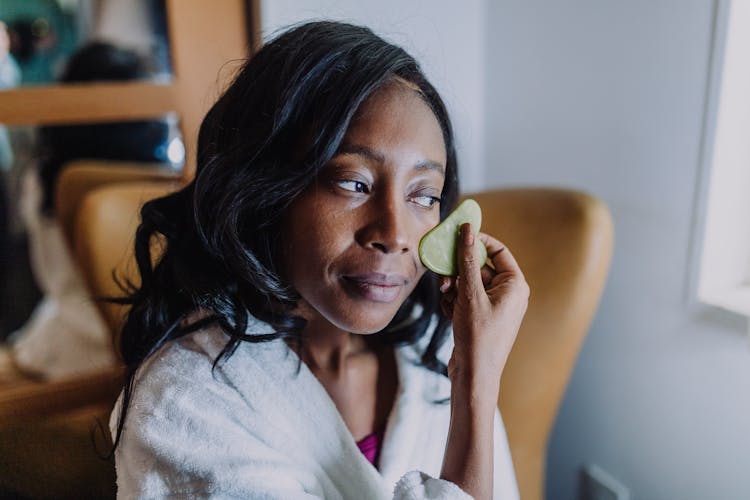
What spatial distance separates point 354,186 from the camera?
0.53 metres

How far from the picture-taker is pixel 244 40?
38.9 inches

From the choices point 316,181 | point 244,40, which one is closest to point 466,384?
point 316,181

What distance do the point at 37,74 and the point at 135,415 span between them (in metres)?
0.66

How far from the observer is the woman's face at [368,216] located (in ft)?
1.71

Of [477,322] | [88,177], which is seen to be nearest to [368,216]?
[477,322]

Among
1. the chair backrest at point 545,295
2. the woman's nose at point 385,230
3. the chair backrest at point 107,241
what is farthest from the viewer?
the chair backrest at point 107,241

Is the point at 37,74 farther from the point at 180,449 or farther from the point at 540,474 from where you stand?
the point at 540,474

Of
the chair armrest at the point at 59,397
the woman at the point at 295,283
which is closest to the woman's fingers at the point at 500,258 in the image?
the woman at the point at 295,283

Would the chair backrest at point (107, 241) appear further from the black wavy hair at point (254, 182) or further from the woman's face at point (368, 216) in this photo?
the woman's face at point (368, 216)

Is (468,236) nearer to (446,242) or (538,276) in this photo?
(446,242)

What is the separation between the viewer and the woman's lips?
53 cm

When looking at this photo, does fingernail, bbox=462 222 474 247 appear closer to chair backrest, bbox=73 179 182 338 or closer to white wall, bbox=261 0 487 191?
white wall, bbox=261 0 487 191

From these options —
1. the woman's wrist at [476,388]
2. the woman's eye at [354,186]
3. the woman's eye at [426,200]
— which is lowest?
the woman's wrist at [476,388]

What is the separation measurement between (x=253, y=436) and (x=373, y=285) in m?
0.19
